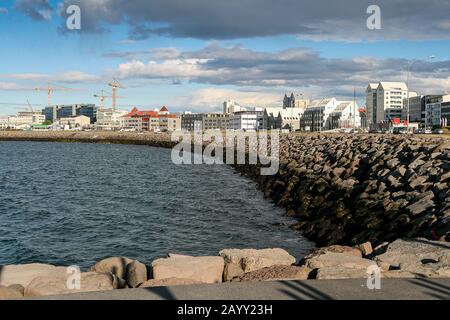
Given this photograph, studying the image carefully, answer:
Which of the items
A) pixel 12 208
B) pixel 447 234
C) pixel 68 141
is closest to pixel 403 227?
pixel 447 234

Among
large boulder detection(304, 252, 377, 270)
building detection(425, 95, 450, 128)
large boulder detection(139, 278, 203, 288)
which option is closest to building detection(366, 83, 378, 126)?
building detection(425, 95, 450, 128)

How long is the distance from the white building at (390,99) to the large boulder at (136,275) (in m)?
177

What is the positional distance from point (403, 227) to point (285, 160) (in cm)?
2285

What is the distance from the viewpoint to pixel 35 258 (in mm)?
16062

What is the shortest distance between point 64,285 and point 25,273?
145cm

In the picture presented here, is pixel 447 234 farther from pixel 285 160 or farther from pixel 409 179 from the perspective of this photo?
pixel 285 160

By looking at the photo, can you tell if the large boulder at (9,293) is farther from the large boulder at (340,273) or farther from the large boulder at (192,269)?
the large boulder at (340,273)

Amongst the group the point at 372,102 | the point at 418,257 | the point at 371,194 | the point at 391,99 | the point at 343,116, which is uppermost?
the point at 391,99

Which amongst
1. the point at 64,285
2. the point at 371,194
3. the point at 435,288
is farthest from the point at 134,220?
the point at 435,288

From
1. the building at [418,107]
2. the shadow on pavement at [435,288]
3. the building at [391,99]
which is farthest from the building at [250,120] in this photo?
the shadow on pavement at [435,288]

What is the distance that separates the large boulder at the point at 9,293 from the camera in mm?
7496

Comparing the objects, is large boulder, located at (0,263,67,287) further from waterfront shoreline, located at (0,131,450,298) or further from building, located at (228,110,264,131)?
building, located at (228,110,264,131)

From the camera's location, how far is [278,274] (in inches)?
335

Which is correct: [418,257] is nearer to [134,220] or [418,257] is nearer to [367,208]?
[367,208]
